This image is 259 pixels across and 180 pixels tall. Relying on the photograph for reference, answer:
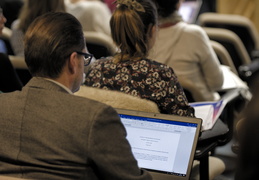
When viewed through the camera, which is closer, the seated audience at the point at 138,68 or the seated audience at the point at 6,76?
the seated audience at the point at 138,68

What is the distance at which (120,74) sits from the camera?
2287mm

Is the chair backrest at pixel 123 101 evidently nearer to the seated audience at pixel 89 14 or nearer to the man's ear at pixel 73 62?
the man's ear at pixel 73 62

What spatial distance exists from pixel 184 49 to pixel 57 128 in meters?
1.64

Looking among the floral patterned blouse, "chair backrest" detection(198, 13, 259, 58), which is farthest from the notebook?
the floral patterned blouse

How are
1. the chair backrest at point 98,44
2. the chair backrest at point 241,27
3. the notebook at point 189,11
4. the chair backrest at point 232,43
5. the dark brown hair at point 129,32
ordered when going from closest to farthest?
the dark brown hair at point 129,32 → the chair backrest at point 98,44 → the chair backrest at point 232,43 → the chair backrest at point 241,27 → the notebook at point 189,11

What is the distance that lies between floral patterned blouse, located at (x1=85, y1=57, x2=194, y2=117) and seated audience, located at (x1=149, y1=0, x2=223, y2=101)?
28.6 inches

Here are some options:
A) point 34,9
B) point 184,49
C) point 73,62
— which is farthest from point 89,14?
point 73,62

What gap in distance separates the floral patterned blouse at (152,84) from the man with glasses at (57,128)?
0.60 m

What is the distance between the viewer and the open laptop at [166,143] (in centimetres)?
193

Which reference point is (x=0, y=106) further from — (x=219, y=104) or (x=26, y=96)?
(x=219, y=104)

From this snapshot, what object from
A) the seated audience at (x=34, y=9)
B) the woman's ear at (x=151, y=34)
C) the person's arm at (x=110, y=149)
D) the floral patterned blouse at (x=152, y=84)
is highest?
the person's arm at (x=110, y=149)

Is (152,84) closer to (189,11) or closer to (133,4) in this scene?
(133,4)

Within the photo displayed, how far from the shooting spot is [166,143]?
195 cm

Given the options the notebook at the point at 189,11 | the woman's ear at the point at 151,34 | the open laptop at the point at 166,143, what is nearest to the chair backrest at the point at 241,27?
the notebook at the point at 189,11
